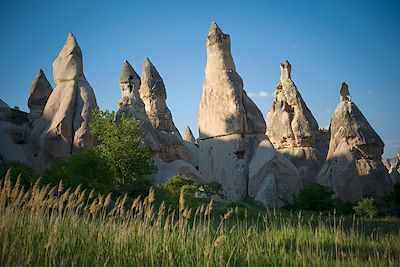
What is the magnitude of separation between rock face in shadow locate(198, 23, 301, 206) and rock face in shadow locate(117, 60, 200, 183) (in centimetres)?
178

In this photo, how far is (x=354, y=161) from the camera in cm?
2433

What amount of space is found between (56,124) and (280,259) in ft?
70.1

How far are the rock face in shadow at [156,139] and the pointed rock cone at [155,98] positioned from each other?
300 millimetres

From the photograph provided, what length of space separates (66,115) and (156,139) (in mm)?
6279

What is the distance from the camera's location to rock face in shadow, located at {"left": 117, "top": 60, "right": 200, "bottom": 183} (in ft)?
80.5

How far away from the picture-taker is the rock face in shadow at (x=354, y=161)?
24078 mm

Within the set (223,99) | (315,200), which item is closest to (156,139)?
(223,99)

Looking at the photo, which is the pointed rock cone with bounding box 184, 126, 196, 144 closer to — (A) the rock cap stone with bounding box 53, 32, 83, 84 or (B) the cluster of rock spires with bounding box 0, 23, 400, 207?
(B) the cluster of rock spires with bounding box 0, 23, 400, 207

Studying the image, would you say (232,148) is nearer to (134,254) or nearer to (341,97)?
(341,97)

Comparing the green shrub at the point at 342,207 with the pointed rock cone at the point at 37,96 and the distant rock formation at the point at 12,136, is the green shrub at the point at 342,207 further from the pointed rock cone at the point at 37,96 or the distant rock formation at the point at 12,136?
the pointed rock cone at the point at 37,96

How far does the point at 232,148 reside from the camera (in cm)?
2239

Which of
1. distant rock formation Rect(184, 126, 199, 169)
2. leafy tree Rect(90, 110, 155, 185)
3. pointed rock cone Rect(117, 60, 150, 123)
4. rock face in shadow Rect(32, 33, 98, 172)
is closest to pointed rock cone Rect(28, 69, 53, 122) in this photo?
rock face in shadow Rect(32, 33, 98, 172)

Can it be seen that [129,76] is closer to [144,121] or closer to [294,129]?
[144,121]

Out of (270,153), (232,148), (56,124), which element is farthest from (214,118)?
(56,124)
